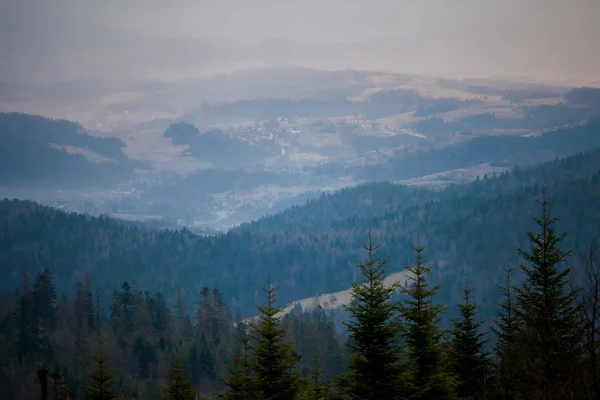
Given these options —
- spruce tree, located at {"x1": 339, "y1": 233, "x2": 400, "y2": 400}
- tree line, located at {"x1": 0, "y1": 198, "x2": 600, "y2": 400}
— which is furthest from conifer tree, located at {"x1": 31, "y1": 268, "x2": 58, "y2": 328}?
spruce tree, located at {"x1": 339, "y1": 233, "x2": 400, "y2": 400}

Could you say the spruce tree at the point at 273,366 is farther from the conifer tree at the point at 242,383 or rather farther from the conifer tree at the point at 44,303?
the conifer tree at the point at 44,303

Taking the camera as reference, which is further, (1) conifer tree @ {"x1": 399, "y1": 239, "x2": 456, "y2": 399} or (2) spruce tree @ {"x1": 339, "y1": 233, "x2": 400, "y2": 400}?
(1) conifer tree @ {"x1": 399, "y1": 239, "x2": 456, "y2": 399}

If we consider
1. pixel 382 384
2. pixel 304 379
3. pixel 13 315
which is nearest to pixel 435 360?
pixel 382 384

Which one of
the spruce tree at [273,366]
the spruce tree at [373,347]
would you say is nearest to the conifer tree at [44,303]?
the spruce tree at [273,366]

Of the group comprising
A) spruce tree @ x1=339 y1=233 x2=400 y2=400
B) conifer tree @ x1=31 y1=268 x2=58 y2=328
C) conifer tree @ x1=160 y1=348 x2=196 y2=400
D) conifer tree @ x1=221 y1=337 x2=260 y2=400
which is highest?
spruce tree @ x1=339 y1=233 x2=400 y2=400

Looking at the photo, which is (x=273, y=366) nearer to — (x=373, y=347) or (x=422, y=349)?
(x=373, y=347)

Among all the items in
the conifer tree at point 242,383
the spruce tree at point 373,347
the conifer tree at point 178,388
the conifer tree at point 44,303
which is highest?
the spruce tree at point 373,347

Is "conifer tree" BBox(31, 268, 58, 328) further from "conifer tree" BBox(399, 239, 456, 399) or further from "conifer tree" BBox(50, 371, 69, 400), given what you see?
"conifer tree" BBox(399, 239, 456, 399)

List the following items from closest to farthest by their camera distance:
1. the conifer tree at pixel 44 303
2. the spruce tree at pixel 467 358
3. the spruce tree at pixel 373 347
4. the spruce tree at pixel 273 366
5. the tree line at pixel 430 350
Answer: the tree line at pixel 430 350 < the spruce tree at pixel 373 347 < the spruce tree at pixel 273 366 < the spruce tree at pixel 467 358 < the conifer tree at pixel 44 303

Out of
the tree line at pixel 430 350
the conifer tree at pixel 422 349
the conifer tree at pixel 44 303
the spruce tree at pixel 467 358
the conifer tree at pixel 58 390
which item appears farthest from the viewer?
the conifer tree at pixel 44 303

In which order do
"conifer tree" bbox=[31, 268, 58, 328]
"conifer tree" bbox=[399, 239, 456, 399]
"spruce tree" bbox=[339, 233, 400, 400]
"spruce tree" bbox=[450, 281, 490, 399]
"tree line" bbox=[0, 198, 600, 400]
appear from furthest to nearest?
"conifer tree" bbox=[31, 268, 58, 328]
"spruce tree" bbox=[450, 281, 490, 399]
"conifer tree" bbox=[399, 239, 456, 399]
"spruce tree" bbox=[339, 233, 400, 400]
"tree line" bbox=[0, 198, 600, 400]

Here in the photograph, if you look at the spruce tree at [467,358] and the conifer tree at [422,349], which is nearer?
the conifer tree at [422,349]
